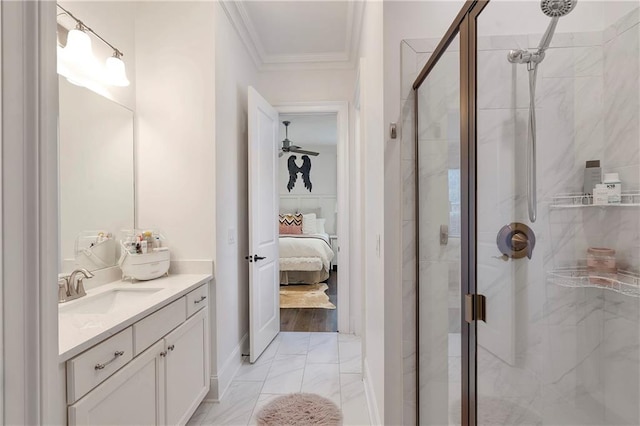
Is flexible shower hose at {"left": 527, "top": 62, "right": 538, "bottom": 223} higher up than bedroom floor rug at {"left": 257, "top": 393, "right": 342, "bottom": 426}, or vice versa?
flexible shower hose at {"left": 527, "top": 62, "right": 538, "bottom": 223}

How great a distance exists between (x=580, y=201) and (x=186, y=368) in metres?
2.03

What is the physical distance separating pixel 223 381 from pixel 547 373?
75.7 inches

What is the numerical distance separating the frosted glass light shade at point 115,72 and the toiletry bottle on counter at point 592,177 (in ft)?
7.73

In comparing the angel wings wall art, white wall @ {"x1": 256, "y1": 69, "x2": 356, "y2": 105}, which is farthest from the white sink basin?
the angel wings wall art

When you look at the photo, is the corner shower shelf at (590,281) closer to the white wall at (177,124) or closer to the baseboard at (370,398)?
the baseboard at (370,398)

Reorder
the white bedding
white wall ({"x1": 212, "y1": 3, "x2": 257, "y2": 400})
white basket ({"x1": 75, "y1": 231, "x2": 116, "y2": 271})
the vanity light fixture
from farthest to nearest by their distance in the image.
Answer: the white bedding
white wall ({"x1": 212, "y1": 3, "x2": 257, "y2": 400})
white basket ({"x1": 75, "y1": 231, "x2": 116, "y2": 271})
the vanity light fixture

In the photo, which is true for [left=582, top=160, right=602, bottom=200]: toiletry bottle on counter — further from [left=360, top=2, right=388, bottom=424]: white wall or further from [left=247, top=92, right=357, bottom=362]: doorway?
[left=247, top=92, right=357, bottom=362]: doorway

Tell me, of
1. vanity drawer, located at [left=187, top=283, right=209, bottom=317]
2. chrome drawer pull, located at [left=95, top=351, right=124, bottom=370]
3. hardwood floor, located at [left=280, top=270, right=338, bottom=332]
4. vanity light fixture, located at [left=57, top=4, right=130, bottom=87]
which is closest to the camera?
chrome drawer pull, located at [left=95, top=351, right=124, bottom=370]

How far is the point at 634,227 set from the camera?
48.4 inches

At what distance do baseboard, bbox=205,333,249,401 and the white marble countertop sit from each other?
2.34 feet

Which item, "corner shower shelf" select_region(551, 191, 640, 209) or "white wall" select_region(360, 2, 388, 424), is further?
"white wall" select_region(360, 2, 388, 424)

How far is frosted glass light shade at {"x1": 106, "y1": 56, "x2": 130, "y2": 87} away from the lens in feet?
6.21

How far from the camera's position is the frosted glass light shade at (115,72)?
1893mm

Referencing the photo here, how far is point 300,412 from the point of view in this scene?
6.68ft
